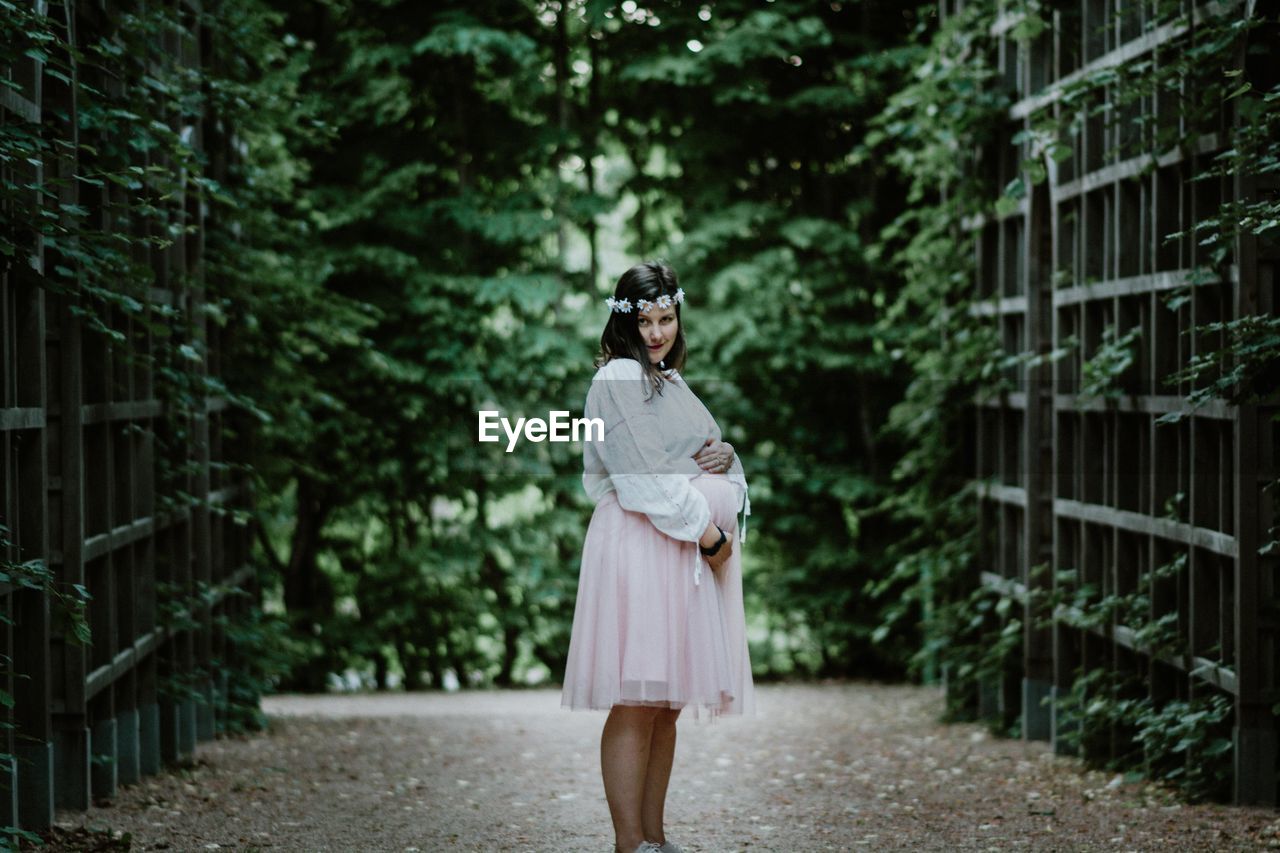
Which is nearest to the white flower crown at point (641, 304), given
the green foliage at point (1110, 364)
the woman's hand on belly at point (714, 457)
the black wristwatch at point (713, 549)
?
the woman's hand on belly at point (714, 457)

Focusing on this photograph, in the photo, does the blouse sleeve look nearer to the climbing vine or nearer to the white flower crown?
the white flower crown

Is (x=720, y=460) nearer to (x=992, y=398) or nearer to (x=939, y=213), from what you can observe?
(x=992, y=398)

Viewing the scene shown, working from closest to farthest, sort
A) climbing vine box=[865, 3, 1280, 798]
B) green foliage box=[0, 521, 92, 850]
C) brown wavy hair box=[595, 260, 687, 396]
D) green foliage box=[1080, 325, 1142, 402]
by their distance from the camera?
green foliage box=[0, 521, 92, 850]
brown wavy hair box=[595, 260, 687, 396]
climbing vine box=[865, 3, 1280, 798]
green foliage box=[1080, 325, 1142, 402]

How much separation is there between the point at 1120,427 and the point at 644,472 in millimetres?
2773

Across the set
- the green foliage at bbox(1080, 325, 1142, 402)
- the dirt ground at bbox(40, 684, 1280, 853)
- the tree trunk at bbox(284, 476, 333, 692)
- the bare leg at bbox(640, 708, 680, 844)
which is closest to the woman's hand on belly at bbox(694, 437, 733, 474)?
the bare leg at bbox(640, 708, 680, 844)

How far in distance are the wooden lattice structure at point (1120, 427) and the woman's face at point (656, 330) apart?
1.83 m

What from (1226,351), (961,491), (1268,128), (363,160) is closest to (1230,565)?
(1226,351)

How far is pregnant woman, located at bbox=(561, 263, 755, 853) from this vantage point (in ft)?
12.7

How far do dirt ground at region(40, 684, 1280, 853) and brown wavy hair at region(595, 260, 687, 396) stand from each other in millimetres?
1529

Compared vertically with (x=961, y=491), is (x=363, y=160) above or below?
above

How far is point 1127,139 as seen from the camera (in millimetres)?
5855

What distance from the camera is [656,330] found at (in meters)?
3.98

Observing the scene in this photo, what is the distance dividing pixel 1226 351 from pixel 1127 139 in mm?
1841

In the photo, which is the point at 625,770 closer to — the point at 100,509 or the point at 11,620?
the point at 11,620
